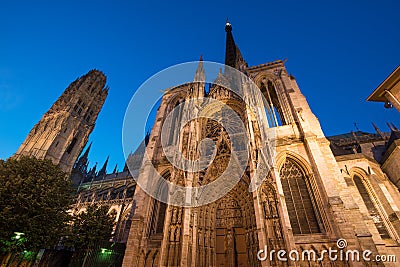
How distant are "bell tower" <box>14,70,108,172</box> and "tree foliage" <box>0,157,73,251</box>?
20.7 meters

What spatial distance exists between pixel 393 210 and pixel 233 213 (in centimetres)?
851

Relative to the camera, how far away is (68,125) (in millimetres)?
37219

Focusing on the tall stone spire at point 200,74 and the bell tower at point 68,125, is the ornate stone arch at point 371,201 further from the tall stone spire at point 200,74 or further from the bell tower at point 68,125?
the bell tower at point 68,125

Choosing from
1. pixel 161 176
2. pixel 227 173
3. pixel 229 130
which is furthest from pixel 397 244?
pixel 161 176

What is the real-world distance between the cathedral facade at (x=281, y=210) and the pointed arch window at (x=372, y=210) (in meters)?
0.04

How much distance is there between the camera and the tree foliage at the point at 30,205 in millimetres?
10305

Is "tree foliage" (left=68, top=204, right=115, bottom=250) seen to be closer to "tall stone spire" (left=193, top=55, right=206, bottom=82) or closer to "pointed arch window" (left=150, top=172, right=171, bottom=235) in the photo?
"pointed arch window" (left=150, top=172, right=171, bottom=235)

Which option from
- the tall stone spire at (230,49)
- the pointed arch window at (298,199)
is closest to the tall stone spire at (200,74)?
the tall stone spire at (230,49)

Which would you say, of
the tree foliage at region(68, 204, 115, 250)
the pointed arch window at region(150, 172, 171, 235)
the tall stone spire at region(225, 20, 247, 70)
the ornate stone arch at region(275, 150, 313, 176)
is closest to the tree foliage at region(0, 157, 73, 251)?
the tree foliage at region(68, 204, 115, 250)

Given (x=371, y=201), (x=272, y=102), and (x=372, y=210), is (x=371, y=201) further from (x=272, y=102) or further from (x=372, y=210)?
(x=272, y=102)

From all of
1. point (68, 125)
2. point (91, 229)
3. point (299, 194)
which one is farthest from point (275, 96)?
point (68, 125)

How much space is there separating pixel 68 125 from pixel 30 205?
3089 cm

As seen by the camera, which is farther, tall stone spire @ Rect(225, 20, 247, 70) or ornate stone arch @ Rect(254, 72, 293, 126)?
tall stone spire @ Rect(225, 20, 247, 70)

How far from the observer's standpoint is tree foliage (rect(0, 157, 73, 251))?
1030cm
